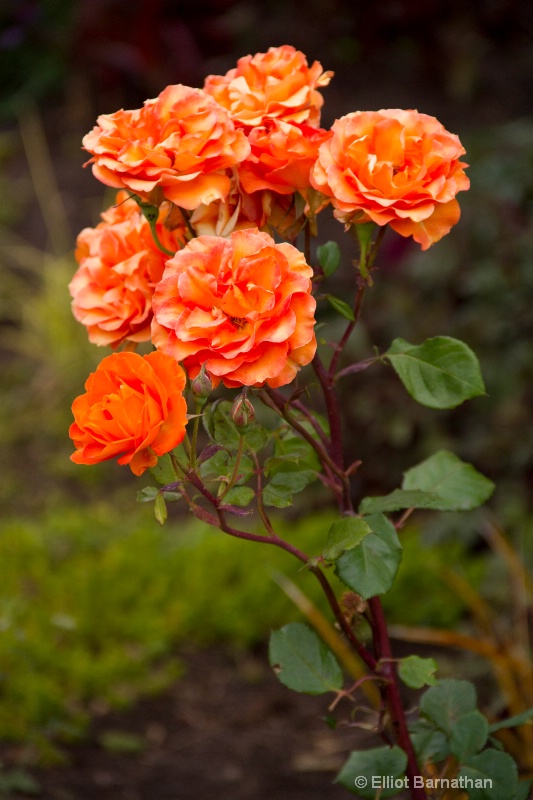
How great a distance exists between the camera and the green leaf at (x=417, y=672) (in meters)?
1.04

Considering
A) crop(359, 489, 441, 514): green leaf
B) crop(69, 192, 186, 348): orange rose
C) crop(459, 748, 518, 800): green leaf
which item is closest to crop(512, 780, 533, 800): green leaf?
crop(459, 748, 518, 800): green leaf

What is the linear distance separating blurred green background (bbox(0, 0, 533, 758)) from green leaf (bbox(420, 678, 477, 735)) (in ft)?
2.41

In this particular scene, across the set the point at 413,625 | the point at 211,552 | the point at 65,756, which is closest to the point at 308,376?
the point at 211,552

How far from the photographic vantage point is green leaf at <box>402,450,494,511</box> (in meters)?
1.19

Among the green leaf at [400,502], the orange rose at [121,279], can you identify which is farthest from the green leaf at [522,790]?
the orange rose at [121,279]

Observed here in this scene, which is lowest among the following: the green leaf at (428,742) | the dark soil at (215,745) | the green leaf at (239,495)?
the dark soil at (215,745)

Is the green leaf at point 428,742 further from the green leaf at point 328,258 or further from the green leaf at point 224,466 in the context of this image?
the green leaf at point 328,258

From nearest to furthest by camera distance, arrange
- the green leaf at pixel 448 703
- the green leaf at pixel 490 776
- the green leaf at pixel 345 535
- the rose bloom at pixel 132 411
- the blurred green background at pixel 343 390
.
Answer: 1. the rose bloom at pixel 132 411
2. the green leaf at pixel 345 535
3. the green leaf at pixel 490 776
4. the green leaf at pixel 448 703
5. the blurred green background at pixel 343 390

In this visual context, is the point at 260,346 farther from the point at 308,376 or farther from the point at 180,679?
the point at 308,376

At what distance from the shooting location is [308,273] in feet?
2.89

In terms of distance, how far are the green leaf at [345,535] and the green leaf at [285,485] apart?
59mm

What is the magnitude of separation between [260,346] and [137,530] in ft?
5.42

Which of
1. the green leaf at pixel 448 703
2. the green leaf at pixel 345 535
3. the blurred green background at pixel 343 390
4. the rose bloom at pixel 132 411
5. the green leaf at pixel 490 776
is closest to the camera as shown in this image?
the rose bloom at pixel 132 411

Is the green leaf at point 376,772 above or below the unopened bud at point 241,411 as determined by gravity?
below
